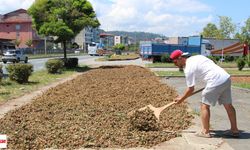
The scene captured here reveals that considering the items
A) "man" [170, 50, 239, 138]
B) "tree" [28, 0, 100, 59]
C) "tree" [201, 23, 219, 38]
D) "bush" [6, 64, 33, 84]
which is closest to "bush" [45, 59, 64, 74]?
"tree" [28, 0, 100, 59]

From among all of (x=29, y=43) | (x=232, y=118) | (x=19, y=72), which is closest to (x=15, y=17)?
(x=29, y=43)

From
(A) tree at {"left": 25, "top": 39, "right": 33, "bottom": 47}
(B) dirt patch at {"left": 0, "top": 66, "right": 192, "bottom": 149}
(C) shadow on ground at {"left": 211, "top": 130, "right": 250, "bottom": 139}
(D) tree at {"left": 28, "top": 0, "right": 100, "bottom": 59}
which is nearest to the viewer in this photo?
(B) dirt patch at {"left": 0, "top": 66, "right": 192, "bottom": 149}

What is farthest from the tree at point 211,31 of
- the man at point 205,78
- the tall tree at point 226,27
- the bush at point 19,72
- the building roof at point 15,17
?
the man at point 205,78

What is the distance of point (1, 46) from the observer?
84250 millimetres

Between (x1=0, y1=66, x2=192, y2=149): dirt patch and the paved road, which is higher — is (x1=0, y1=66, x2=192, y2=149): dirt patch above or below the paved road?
above

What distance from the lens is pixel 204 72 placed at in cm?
822

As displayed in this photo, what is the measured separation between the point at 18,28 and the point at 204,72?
373 ft

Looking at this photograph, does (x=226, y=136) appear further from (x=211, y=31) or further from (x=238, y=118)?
(x=211, y=31)

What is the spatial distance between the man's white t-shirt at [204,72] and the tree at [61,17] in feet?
89.3

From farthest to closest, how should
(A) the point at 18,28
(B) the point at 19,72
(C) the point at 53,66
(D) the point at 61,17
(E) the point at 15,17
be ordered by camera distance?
(E) the point at 15,17 < (A) the point at 18,28 < (D) the point at 61,17 < (C) the point at 53,66 < (B) the point at 19,72

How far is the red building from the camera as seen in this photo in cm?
11631

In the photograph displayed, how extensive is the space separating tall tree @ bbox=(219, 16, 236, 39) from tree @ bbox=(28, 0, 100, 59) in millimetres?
50278

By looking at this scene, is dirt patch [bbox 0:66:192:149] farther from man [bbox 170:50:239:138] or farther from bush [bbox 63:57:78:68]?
bush [bbox 63:57:78:68]

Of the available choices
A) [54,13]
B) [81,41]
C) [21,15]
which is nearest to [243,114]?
[54,13]
